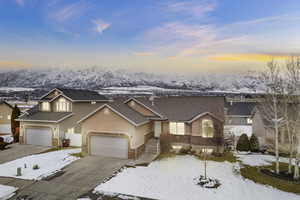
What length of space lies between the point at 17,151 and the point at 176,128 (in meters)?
18.1

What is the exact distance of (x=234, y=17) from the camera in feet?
69.2

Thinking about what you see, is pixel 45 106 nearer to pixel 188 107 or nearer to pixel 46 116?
pixel 46 116

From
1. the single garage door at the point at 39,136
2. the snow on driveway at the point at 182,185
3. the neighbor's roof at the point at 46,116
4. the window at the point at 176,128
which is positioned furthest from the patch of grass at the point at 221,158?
the single garage door at the point at 39,136

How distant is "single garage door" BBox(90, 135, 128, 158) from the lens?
16.9 m

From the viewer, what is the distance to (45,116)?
22.9m

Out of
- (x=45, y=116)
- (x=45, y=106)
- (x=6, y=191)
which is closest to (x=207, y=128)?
(x=6, y=191)

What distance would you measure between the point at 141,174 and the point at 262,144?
63.9ft

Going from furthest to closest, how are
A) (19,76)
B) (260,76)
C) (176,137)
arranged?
(19,76) → (176,137) → (260,76)

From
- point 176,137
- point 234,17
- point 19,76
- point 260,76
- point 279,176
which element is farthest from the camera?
point 19,76

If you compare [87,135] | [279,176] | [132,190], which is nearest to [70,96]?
[87,135]

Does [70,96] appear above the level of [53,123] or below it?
above


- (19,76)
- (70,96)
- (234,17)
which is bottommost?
(70,96)

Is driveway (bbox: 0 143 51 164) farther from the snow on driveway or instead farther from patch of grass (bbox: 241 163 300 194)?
patch of grass (bbox: 241 163 300 194)

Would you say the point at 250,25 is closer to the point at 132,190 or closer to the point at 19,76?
the point at 132,190
